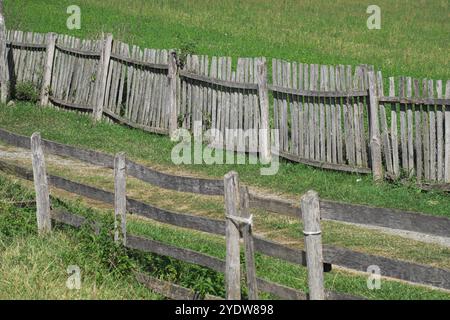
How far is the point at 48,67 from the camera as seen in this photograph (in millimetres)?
19969

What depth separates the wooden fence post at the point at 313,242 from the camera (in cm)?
693

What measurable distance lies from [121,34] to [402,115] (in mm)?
16541

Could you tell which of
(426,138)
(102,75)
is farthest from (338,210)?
(102,75)

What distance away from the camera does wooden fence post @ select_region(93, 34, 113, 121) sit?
18.4 meters

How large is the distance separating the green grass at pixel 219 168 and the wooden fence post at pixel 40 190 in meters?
4.24

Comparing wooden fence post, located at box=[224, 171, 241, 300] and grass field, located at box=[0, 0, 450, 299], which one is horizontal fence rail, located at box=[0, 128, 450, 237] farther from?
grass field, located at box=[0, 0, 450, 299]

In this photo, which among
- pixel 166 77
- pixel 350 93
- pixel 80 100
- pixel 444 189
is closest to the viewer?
pixel 444 189

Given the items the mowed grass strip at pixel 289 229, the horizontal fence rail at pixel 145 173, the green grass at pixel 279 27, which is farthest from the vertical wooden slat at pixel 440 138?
the green grass at pixel 279 27

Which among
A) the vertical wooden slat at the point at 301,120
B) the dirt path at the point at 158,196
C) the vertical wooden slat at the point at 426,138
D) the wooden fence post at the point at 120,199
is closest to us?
the wooden fence post at the point at 120,199

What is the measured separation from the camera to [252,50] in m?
27.4

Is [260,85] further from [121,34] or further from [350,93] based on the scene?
[121,34]

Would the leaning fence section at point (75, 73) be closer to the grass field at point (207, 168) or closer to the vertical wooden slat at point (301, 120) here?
the grass field at point (207, 168)

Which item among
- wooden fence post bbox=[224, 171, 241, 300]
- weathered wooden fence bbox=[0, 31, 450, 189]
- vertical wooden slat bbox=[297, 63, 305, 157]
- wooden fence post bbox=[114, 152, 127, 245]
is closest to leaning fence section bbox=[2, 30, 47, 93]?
weathered wooden fence bbox=[0, 31, 450, 189]
